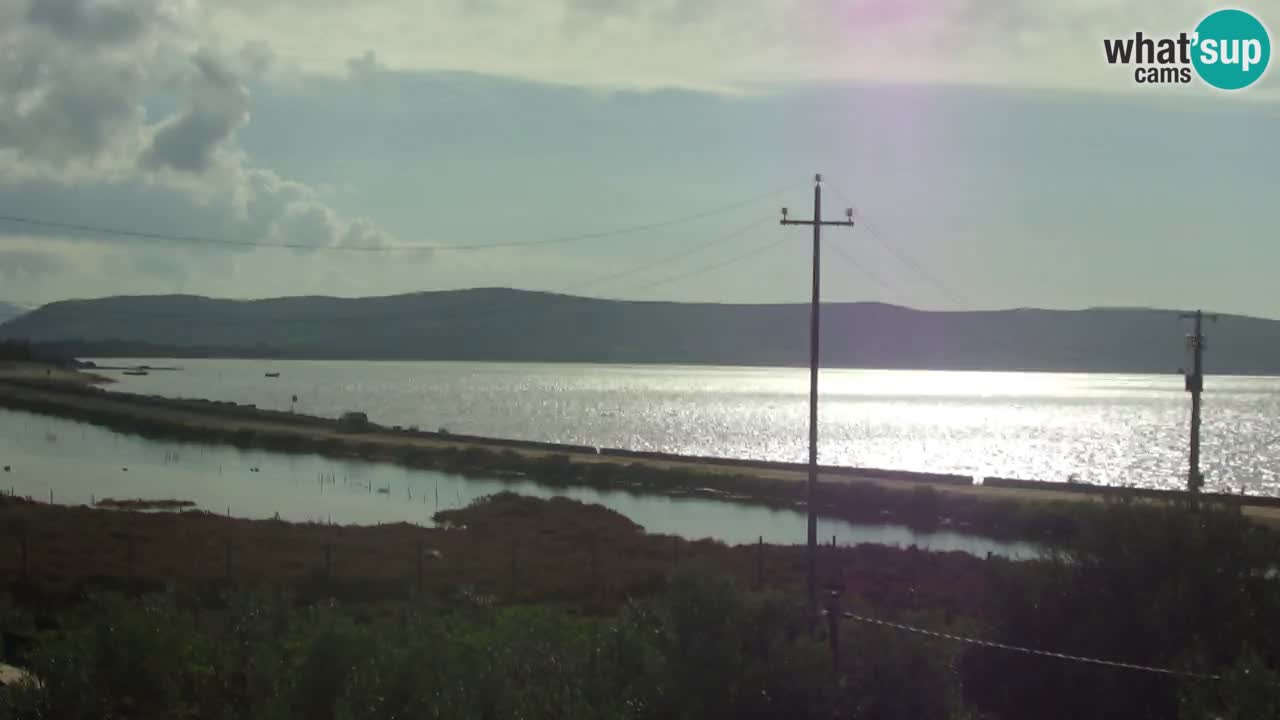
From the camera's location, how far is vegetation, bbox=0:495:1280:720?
14570 millimetres

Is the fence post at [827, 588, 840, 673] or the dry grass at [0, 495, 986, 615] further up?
the fence post at [827, 588, 840, 673]

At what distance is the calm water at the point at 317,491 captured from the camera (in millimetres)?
61750

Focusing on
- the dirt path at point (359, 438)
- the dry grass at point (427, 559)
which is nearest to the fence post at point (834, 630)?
the dry grass at point (427, 559)

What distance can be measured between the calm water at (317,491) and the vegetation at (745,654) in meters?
33.3

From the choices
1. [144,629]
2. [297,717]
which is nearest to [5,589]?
[144,629]

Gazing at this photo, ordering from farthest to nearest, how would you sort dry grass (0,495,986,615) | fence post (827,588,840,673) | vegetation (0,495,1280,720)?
dry grass (0,495,986,615) → fence post (827,588,840,673) → vegetation (0,495,1280,720)

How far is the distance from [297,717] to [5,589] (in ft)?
69.5

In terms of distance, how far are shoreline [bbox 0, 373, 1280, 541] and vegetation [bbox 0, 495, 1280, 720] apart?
8.31 ft

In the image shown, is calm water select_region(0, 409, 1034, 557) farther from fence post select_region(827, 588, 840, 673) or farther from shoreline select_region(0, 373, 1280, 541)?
fence post select_region(827, 588, 840, 673)

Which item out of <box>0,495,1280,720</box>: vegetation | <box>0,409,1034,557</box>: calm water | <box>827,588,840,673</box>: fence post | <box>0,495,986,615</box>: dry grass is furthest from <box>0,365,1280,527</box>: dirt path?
<box>827,588,840,673</box>: fence post

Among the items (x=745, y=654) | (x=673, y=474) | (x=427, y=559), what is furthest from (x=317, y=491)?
(x=745, y=654)

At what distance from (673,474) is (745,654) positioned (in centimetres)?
6836

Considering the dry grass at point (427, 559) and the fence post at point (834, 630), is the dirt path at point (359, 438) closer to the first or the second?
the dry grass at point (427, 559)

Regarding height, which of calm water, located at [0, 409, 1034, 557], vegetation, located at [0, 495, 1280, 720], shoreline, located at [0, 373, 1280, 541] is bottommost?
calm water, located at [0, 409, 1034, 557]
